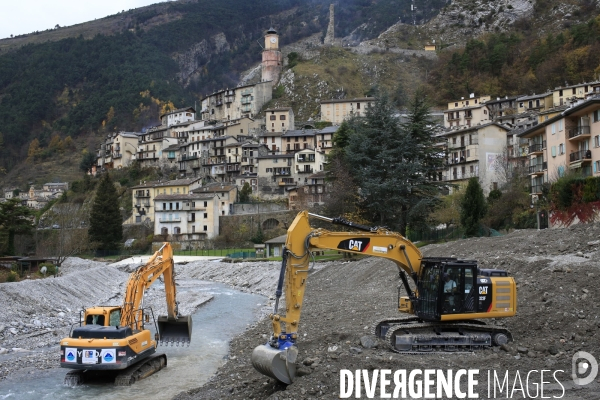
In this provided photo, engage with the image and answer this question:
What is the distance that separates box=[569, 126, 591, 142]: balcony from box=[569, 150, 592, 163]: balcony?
105cm

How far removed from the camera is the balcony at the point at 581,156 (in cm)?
4719

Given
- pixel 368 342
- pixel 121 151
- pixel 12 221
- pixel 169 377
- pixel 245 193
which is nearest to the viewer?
pixel 368 342

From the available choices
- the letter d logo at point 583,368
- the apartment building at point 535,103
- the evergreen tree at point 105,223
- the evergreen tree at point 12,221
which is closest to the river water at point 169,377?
the letter d logo at point 583,368

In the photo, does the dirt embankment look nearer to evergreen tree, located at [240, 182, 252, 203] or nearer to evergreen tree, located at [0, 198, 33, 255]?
evergreen tree, located at [0, 198, 33, 255]

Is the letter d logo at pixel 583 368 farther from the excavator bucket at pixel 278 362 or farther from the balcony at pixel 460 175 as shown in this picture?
the balcony at pixel 460 175

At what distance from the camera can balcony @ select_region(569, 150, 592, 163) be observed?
47188 millimetres

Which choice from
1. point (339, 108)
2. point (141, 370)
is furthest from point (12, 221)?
point (339, 108)

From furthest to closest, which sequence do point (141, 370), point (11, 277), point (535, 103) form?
point (535, 103)
point (11, 277)
point (141, 370)

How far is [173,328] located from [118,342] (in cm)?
607

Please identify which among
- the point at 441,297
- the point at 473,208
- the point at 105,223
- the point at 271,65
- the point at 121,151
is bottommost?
the point at 441,297

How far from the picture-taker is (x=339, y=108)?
463 feet

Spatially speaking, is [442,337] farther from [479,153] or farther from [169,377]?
[479,153]

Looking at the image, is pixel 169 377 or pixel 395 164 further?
pixel 395 164

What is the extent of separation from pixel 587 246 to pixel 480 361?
562 inches
